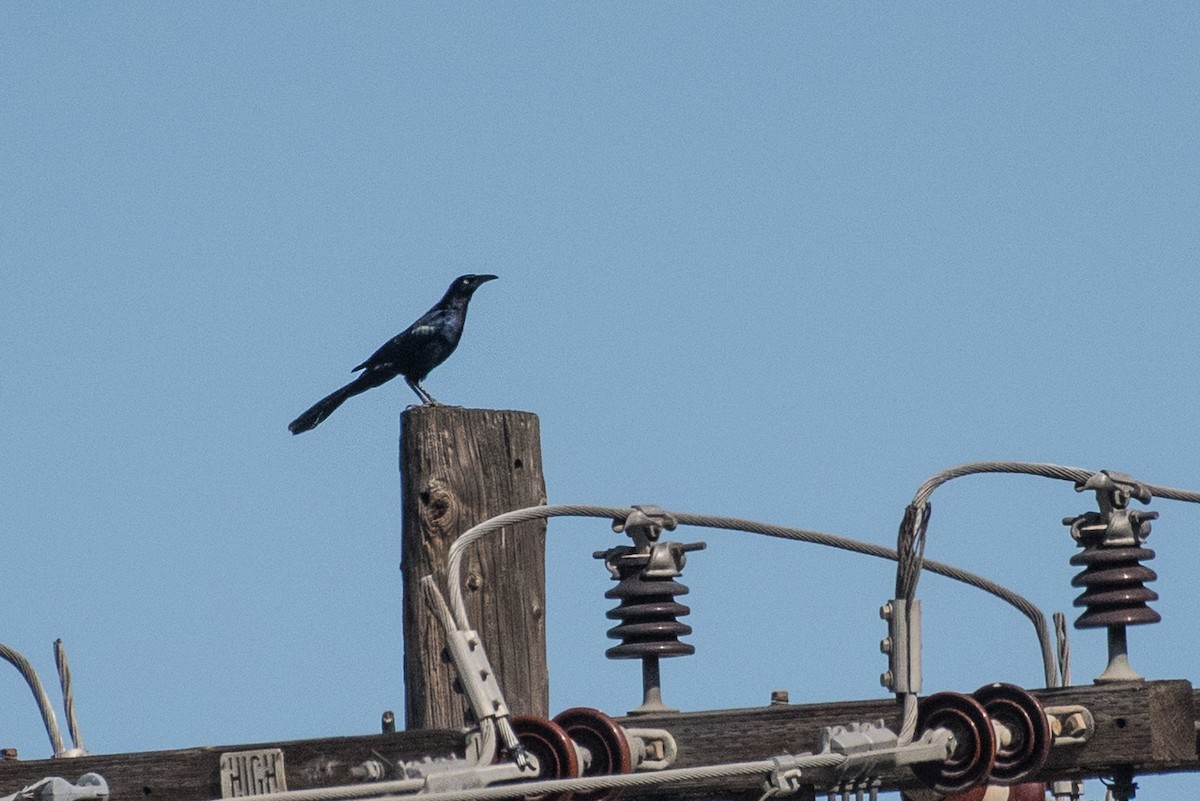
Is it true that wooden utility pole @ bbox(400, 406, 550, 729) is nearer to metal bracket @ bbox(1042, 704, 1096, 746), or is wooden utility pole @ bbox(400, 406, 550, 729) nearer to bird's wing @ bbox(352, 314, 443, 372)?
metal bracket @ bbox(1042, 704, 1096, 746)

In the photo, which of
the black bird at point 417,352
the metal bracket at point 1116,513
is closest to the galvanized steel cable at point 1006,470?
the metal bracket at point 1116,513

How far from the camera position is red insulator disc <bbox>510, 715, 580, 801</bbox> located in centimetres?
506

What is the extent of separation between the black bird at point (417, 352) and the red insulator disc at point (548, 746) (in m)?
4.00

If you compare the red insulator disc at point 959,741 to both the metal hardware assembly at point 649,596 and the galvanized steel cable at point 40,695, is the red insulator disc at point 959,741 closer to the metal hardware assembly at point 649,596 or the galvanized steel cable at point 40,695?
the metal hardware assembly at point 649,596

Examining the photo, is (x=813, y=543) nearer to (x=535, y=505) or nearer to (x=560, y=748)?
(x=535, y=505)

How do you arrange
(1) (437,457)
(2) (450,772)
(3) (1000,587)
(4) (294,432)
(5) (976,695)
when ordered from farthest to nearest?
(4) (294,432) → (3) (1000,587) → (1) (437,457) → (5) (976,695) → (2) (450,772)

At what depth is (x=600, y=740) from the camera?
5.21 m

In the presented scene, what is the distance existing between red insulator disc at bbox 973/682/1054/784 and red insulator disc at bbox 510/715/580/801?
96cm

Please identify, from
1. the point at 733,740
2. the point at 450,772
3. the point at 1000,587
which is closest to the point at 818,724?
the point at 733,740

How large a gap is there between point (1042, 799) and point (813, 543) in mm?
1395

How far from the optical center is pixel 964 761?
5039 mm

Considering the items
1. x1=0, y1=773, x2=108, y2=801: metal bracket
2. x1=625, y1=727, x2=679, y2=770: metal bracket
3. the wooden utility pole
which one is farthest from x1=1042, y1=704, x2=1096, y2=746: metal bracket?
x1=0, y1=773, x2=108, y2=801: metal bracket

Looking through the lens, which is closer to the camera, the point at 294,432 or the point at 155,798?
the point at 155,798

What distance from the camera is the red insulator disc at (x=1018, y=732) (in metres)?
4.99
